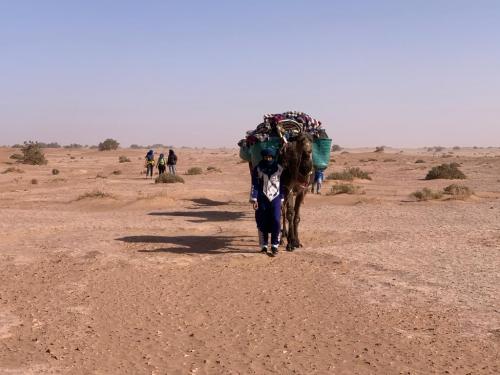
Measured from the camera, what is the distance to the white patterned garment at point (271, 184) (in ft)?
32.0

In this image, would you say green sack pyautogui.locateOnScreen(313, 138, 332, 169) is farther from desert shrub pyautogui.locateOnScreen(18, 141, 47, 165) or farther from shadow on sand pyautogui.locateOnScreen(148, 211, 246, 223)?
desert shrub pyautogui.locateOnScreen(18, 141, 47, 165)

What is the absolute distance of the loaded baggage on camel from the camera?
11.0 meters

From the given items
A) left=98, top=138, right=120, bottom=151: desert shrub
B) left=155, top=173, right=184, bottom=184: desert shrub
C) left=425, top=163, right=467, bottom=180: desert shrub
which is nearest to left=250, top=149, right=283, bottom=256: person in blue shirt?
left=155, top=173, right=184, bottom=184: desert shrub

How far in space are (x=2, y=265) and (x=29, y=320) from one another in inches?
127

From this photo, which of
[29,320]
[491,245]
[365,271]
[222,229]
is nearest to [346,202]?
[222,229]

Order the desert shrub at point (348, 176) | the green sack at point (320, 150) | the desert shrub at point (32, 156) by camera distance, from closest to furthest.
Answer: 1. the green sack at point (320, 150)
2. the desert shrub at point (348, 176)
3. the desert shrub at point (32, 156)

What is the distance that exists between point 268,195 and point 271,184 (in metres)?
0.22

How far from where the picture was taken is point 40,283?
8.39m

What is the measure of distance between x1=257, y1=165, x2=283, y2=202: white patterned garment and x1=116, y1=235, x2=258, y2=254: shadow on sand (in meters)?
1.28

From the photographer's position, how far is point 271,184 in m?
9.83

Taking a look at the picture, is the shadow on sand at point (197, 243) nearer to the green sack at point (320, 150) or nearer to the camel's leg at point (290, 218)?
the camel's leg at point (290, 218)

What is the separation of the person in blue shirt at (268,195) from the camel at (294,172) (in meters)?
0.37

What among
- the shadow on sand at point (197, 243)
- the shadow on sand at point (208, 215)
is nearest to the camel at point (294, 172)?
the shadow on sand at point (197, 243)

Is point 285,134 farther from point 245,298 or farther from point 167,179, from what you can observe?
point 167,179
